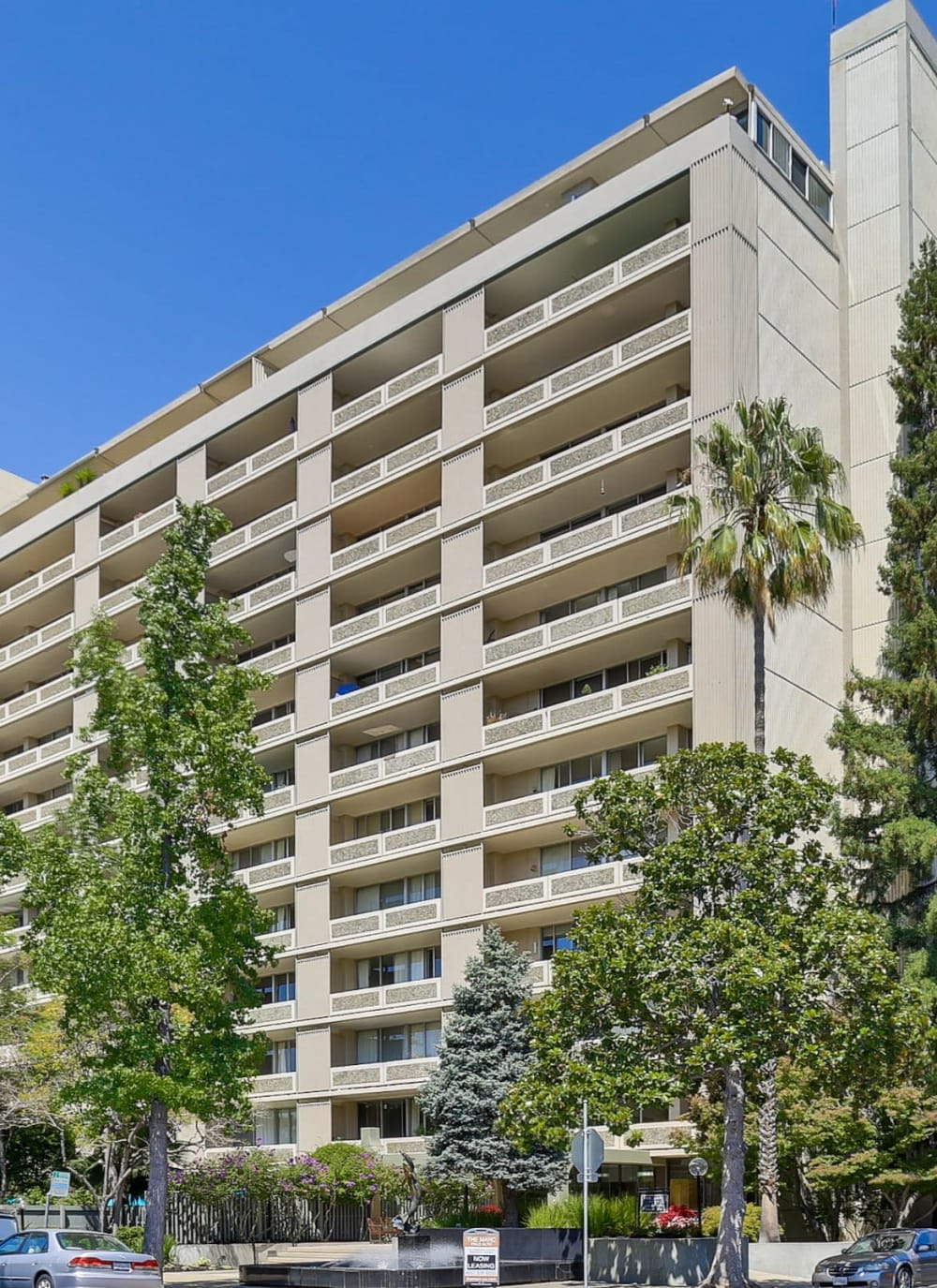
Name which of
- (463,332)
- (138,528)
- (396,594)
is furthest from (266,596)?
(463,332)

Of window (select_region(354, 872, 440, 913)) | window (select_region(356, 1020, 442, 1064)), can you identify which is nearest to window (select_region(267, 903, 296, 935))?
window (select_region(354, 872, 440, 913))

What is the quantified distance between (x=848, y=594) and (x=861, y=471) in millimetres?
4021

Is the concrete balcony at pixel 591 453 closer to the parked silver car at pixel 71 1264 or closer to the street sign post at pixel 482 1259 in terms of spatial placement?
the street sign post at pixel 482 1259

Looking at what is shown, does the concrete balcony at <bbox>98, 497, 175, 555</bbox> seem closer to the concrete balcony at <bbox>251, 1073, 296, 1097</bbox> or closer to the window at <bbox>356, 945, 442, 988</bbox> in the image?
the window at <bbox>356, 945, 442, 988</bbox>

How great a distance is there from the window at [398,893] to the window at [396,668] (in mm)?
6832

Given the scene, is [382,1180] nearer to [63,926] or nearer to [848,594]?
[63,926]

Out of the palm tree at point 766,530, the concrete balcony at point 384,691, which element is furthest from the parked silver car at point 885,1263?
the concrete balcony at point 384,691

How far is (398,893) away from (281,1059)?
303 inches

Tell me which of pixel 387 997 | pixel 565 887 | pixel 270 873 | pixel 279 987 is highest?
pixel 270 873

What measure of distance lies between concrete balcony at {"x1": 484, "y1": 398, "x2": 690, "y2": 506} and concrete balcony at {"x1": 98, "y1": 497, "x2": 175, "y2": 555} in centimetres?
1843

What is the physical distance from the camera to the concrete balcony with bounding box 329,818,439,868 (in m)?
53.0

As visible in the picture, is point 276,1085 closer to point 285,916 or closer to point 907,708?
point 285,916

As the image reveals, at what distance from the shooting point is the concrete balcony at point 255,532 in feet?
201

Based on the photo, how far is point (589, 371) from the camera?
168ft
